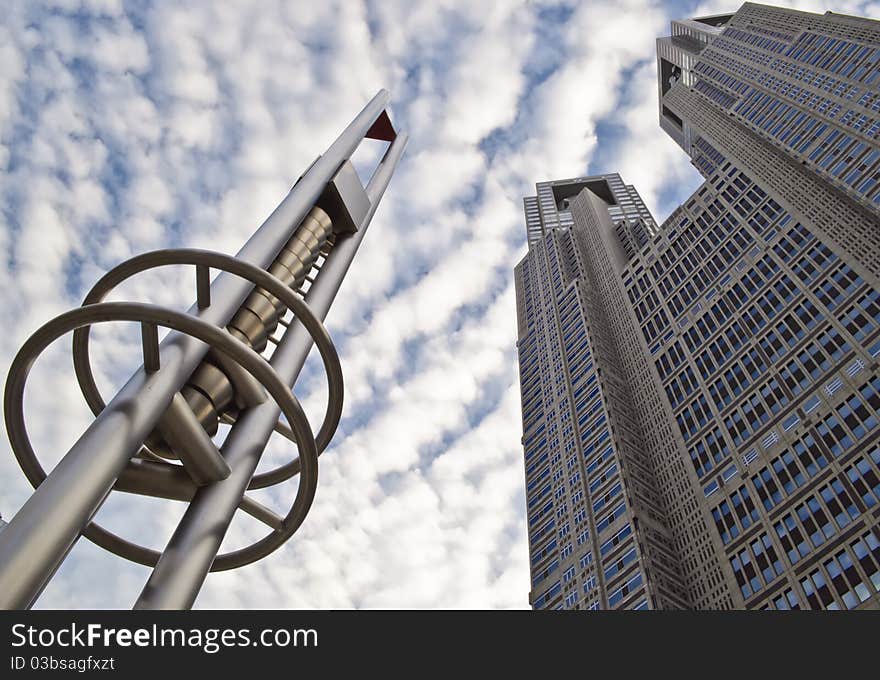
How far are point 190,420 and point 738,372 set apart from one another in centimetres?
5634

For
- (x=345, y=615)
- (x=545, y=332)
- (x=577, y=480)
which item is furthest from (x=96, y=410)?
(x=545, y=332)

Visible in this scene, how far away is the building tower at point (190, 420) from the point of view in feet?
21.1

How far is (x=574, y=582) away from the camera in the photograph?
51.7 metres

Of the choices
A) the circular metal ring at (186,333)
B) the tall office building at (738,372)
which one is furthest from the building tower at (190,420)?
the tall office building at (738,372)

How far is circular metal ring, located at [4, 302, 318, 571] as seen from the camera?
7.64 meters

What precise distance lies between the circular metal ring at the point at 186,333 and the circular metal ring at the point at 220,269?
1013 millimetres

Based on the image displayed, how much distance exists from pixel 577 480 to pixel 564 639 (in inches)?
2173

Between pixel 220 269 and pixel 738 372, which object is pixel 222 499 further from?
pixel 738 372

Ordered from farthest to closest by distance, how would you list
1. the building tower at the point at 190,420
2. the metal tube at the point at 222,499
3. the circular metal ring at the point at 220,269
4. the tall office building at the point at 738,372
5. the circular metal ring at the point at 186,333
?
1. the tall office building at the point at 738,372
2. the circular metal ring at the point at 220,269
3. the circular metal ring at the point at 186,333
4. the metal tube at the point at 222,499
5. the building tower at the point at 190,420

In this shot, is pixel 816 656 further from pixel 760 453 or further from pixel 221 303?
pixel 760 453

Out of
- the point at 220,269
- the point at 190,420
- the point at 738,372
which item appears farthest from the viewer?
the point at 738,372

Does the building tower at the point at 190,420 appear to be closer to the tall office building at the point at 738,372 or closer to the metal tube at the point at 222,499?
the metal tube at the point at 222,499

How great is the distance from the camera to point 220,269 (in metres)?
8.99

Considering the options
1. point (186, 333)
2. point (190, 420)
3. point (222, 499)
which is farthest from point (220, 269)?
point (222, 499)
